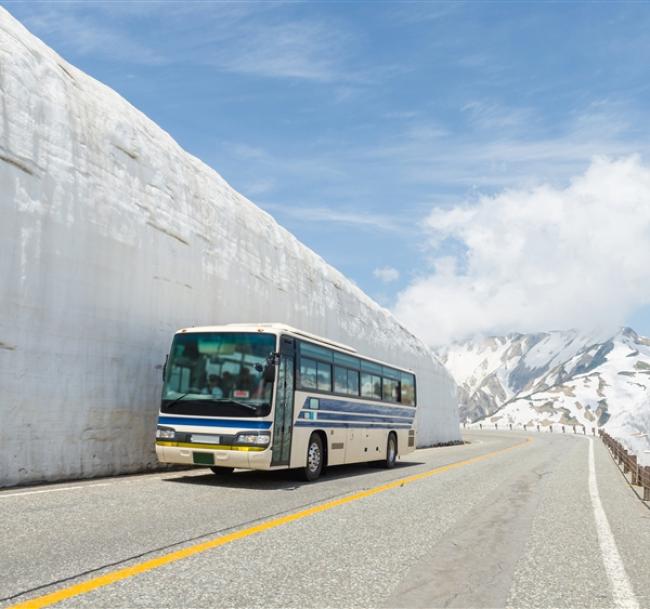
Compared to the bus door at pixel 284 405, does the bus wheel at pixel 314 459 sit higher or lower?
lower

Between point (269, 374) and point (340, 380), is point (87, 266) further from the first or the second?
point (340, 380)

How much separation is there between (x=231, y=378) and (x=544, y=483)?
7.43 meters

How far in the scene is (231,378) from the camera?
12.2 meters

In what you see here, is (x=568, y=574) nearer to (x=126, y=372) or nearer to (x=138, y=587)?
(x=138, y=587)

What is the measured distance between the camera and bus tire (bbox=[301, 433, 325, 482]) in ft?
44.1

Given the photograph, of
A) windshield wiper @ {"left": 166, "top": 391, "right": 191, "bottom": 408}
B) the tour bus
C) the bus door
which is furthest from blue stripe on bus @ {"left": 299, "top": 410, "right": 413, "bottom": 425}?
windshield wiper @ {"left": 166, "top": 391, "right": 191, "bottom": 408}

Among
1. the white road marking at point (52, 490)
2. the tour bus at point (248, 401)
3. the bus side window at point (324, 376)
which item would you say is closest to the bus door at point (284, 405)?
the tour bus at point (248, 401)

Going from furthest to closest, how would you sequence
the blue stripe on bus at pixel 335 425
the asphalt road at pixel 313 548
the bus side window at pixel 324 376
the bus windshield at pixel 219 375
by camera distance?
the bus side window at pixel 324 376
the blue stripe on bus at pixel 335 425
the bus windshield at pixel 219 375
the asphalt road at pixel 313 548

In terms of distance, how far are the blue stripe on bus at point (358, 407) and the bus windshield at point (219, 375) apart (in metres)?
1.65

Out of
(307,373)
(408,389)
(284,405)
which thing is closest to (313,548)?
(284,405)

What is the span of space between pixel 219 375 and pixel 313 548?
630 cm

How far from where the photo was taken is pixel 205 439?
467 inches

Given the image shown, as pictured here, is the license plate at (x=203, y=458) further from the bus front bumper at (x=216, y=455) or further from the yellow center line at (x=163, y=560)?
the yellow center line at (x=163, y=560)

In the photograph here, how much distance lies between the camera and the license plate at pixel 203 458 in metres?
11.8
